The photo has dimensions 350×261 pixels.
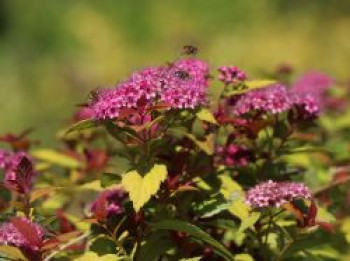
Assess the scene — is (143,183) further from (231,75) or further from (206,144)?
(231,75)

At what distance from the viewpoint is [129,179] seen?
2.58 m

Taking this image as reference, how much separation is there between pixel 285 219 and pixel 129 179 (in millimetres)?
784

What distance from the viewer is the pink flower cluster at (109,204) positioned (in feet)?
8.54

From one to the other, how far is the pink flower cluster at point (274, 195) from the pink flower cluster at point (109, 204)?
1.44 feet

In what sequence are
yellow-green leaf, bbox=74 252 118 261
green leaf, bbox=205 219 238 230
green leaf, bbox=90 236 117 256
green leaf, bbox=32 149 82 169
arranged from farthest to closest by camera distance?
green leaf, bbox=32 149 82 169
green leaf, bbox=205 219 238 230
green leaf, bbox=90 236 117 256
yellow-green leaf, bbox=74 252 118 261

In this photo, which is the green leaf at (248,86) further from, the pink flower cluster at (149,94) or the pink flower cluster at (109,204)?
the pink flower cluster at (109,204)

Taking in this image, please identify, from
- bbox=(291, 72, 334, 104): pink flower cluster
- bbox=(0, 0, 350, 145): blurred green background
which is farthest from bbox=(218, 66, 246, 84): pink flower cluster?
bbox=(0, 0, 350, 145): blurred green background

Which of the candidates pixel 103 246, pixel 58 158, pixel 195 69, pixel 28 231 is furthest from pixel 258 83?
pixel 58 158

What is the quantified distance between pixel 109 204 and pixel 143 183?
0.32 meters

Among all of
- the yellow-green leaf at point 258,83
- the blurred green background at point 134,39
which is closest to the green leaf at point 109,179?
the yellow-green leaf at point 258,83

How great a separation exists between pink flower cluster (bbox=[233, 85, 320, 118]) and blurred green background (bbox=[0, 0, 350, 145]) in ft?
22.4

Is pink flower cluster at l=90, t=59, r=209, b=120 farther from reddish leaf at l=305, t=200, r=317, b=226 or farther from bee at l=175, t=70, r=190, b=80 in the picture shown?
reddish leaf at l=305, t=200, r=317, b=226

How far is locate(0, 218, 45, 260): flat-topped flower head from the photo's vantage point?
8.13 ft

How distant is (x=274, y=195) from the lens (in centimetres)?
259
